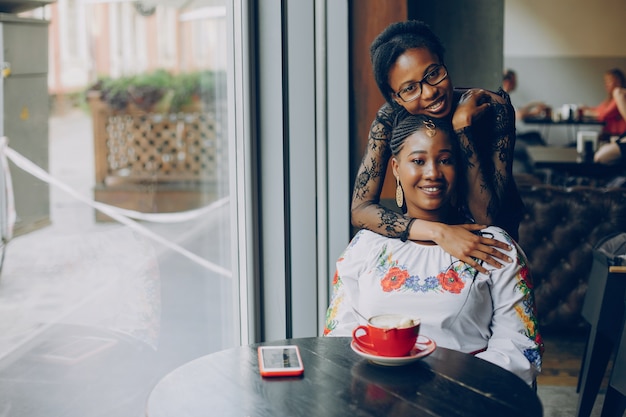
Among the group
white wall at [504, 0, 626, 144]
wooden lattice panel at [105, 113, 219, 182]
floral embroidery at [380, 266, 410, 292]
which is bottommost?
floral embroidery at [380, 266, 410, 292]

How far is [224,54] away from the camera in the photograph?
2812 millimetres

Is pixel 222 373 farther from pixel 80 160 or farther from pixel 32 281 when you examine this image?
pixel 80 160

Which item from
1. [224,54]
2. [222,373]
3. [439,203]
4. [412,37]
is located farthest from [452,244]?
[224,54]

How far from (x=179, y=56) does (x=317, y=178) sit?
0.79 metres

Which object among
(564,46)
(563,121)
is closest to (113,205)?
(563,121)

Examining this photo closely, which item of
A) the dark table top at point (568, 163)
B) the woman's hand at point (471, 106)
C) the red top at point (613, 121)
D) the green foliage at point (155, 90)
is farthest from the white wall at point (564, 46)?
the woman's hand at point (471, 106)

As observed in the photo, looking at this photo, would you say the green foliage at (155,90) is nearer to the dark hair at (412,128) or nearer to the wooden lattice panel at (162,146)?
the wooden lattice panel at (162,146)

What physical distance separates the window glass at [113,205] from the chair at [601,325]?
5.50 feet

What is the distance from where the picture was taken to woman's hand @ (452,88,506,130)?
6.96 ft

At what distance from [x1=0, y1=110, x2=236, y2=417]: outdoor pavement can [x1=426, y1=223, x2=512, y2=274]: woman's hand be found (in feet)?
3.03

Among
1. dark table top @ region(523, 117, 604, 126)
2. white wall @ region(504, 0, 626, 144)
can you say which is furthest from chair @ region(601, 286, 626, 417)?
white wall @ region(504, 0, 626, 144)

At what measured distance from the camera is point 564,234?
4.36 meters

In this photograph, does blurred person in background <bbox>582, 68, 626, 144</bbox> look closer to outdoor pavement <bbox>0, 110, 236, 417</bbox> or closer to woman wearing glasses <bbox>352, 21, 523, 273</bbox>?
woman wearing glasses <bbox>352, 21, 523, 273</bbox>

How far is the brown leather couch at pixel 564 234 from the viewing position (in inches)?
169
